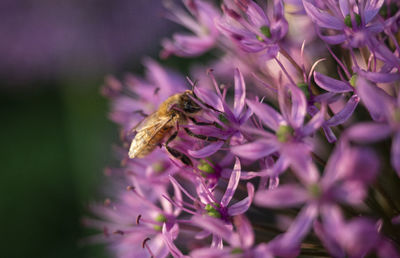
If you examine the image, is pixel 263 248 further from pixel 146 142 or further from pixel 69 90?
pixel 69 90

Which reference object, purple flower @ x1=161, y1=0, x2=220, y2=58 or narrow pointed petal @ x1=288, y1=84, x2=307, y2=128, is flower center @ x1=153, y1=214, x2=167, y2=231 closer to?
narrow pointed petal @ x1=288, y1=84, x2=307, y2=128

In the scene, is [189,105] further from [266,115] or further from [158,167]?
[266,115]

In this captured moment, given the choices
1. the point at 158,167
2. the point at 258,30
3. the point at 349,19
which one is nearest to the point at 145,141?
the point at 158,167

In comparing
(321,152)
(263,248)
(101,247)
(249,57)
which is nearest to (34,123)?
(101,247)

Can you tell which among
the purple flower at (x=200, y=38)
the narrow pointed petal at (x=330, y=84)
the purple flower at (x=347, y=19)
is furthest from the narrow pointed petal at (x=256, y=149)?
the purple flower at (x=200, y=38)

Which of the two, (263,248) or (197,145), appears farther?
(197,145)

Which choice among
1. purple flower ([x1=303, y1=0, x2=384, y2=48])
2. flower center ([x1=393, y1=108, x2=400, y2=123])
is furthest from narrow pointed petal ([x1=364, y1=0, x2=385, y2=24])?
flower center ([x1=393, y1=108, x2=400, y2=123])
